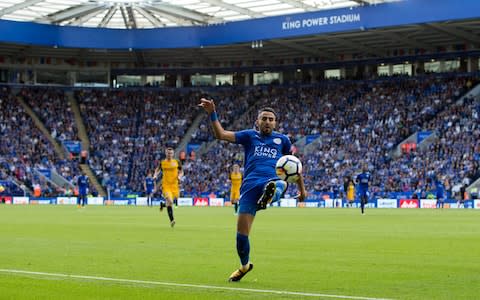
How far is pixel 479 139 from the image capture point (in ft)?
184

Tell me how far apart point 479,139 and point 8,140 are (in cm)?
3864

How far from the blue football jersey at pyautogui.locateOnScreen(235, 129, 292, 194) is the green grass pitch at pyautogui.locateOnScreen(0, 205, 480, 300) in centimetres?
140

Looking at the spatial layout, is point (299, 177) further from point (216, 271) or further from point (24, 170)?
point (24, 170)

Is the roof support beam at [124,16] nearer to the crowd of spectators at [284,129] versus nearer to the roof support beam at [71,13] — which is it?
the roof support beam at [71,13]

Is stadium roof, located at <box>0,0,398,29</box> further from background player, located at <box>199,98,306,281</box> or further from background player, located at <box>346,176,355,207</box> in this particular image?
background player, located at <box>199,98,306,281</box>

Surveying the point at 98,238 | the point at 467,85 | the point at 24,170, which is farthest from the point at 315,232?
the point at 24,170

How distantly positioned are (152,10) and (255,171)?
5411 cm

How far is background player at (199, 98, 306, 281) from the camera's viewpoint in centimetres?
1112

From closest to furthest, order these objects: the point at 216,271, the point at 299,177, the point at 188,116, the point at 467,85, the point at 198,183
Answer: the point at 299,177, the point at 216,271, the point at 467,85, the point at 198,183, the point at 188,116

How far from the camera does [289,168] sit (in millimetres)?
11328

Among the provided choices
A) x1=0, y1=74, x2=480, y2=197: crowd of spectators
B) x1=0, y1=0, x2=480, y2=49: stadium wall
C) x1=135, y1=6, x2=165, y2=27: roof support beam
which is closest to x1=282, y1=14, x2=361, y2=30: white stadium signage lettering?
x1=0, y1=0, x2=480, y2=49: stadium wall

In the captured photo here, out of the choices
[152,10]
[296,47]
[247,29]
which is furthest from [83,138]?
[296,47]

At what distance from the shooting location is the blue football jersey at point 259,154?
11523 mm

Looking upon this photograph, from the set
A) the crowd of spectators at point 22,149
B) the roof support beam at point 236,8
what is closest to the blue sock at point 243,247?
the roof support beam at point 236,8
